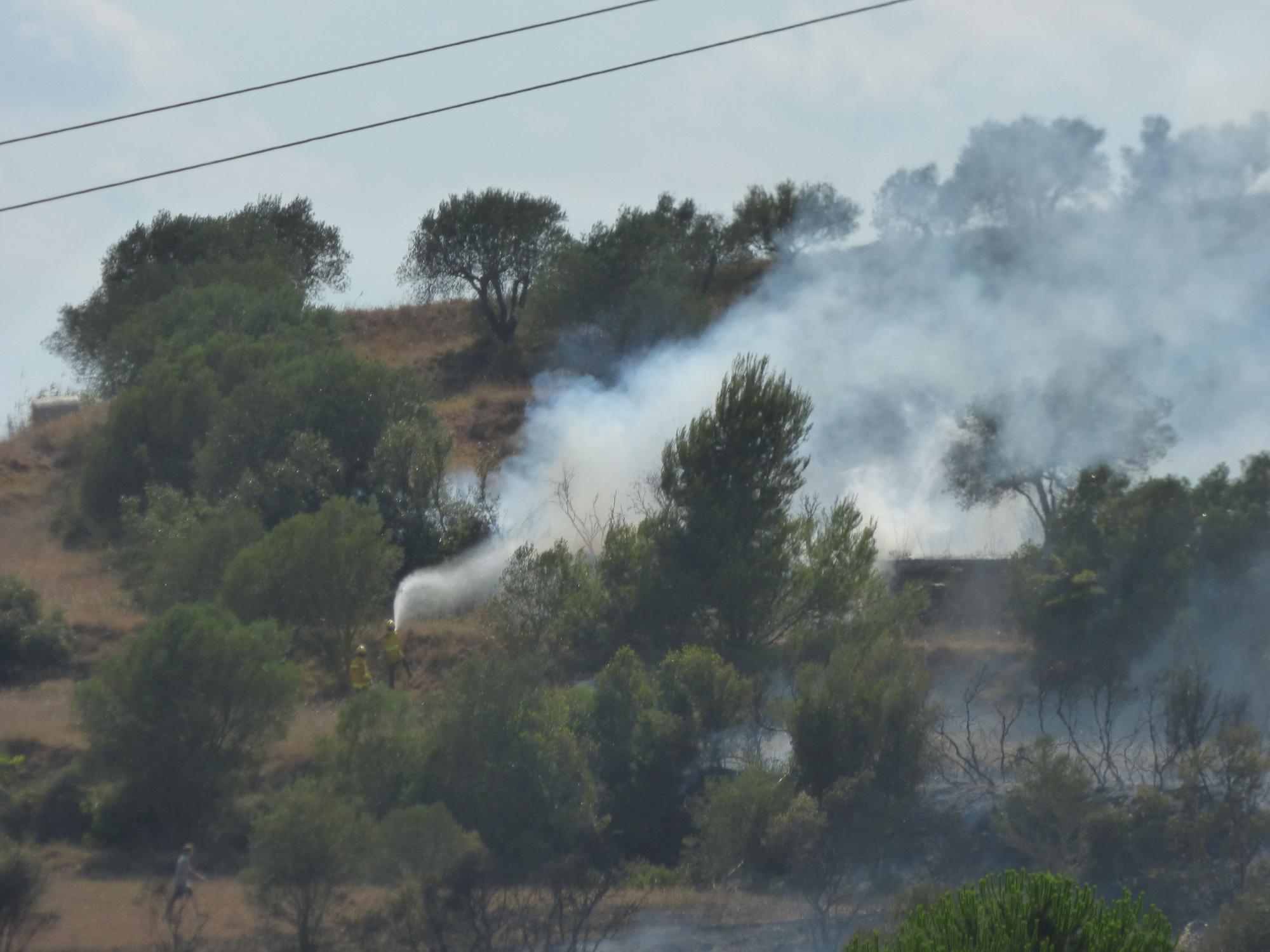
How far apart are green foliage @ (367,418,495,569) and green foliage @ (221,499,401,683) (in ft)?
14.4

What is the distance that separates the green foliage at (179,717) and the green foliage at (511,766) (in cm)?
305

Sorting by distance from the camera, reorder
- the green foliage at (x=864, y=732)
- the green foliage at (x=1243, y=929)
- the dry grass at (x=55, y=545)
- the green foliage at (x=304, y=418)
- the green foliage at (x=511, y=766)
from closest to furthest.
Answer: the green foliage at (x=1243, y=929)
the green foliage at (x=511, y=766)
the green foliage at (x=864, y=732)
the dry grass at (x=55, y=545)
the green foliage at (x=304, y=418)

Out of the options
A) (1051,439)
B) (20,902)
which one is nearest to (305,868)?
(20,902)

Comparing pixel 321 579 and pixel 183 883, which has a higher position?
pixel 321 579

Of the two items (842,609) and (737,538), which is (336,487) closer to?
(737,538)

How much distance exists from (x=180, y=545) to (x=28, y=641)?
4061 millimetres

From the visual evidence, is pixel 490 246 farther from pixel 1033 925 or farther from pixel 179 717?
pixel 1033 925

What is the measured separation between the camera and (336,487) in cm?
2998

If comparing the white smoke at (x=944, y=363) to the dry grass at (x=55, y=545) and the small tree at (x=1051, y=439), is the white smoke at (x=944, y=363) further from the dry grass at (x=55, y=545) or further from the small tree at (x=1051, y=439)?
the dry grass at (x=55, y=545)

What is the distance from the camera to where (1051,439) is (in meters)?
31.3

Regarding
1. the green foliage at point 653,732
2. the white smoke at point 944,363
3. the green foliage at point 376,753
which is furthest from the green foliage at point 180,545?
the green foliage at point 653,732

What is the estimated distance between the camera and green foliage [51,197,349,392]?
40.8 meters

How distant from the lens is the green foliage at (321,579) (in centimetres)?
2327

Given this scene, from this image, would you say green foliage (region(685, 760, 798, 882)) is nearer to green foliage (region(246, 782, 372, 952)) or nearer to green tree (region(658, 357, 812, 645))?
green foliage (region(246, 782, 372, 952))
